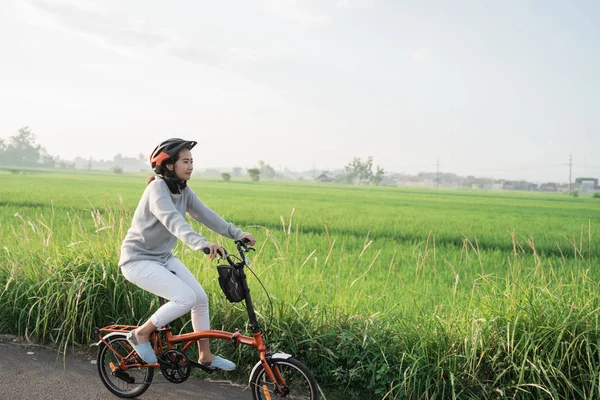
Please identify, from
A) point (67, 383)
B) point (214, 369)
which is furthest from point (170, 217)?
point (67, 383)

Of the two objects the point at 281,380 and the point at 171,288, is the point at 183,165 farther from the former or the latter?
the point at 281,380

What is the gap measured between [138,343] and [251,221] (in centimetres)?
1397

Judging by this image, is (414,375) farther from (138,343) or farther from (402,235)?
(402,235)

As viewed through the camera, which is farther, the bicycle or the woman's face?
the woman's face

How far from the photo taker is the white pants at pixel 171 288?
3.61 meters

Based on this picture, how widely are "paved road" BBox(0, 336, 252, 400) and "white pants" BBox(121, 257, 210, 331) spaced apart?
0.69 metres

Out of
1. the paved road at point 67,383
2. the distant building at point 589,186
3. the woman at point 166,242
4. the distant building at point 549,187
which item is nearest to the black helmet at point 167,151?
the woman at point 166,242

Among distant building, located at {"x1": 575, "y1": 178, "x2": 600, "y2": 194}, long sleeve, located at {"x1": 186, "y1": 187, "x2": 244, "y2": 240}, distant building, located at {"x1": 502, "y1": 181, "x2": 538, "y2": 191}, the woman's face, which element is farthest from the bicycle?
distant building, located at {"x1": 502, "y1": 181, "x2": 538, "y2": 191}

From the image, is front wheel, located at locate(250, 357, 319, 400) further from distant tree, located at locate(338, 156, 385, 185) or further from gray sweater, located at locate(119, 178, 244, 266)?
distant tree, located at locate(338, 156, 385, 185)

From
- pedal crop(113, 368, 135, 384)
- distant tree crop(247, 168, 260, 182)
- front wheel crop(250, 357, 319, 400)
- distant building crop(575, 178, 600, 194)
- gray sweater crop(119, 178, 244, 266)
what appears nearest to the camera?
front wheel crop(250, 357, 319, 400)

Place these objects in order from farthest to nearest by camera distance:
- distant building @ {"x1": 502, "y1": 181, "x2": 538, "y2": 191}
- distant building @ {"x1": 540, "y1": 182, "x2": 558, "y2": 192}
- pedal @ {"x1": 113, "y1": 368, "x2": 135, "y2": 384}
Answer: distant building @ {"x1": 502, "y1": 181, "x2": 538, "y2": 191}, distant building @ {"x1": 540, "y1": 182, "x2": 558, "y2": 192}, pedal @ {"x1": 113, "y1": 368, "x2": 135, "y2": 384}

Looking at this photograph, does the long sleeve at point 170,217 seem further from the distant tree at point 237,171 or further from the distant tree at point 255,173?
the distant tree at point 237,171

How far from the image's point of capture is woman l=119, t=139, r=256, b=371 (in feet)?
11.8

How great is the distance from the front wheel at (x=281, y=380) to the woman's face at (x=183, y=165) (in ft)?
4.71
